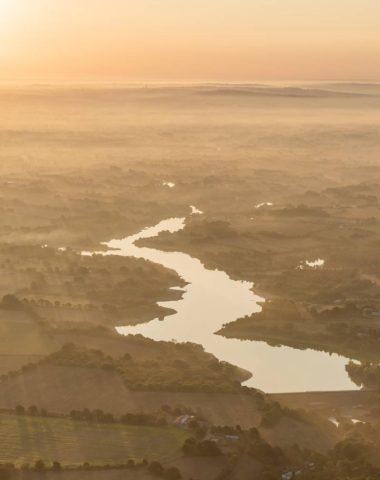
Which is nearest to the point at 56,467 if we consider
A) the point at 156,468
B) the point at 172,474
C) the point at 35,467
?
the point at 35,467

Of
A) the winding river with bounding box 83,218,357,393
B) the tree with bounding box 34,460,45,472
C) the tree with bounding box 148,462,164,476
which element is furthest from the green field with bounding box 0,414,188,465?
the winding river with bounding box 83,218,357,393

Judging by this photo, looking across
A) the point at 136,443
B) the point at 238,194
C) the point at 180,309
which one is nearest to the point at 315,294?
the point at 180,309

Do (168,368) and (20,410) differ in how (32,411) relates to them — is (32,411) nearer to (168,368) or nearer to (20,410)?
(20,410)

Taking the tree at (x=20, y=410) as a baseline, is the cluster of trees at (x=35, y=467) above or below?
below

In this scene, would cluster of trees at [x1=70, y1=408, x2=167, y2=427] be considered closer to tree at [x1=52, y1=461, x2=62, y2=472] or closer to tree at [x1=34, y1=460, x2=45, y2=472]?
tree at [x1=52, y1=461, x2=62, y2=472]

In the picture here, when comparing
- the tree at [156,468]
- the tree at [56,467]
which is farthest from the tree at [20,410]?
the tree at [156,468]

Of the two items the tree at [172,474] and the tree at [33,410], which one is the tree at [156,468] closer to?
the tree at [172,474]
